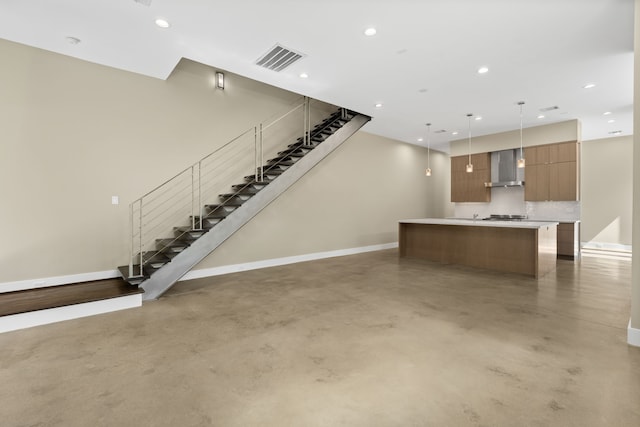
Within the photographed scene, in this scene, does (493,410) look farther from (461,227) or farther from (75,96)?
(75,96)

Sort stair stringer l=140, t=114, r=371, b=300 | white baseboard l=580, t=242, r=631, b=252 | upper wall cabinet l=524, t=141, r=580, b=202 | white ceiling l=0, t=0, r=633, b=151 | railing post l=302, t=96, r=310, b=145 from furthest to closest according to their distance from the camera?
white baseboard l=580, t=242, r=631, b=252, upper wall cabinet l=524, t=141, r=580, b=202, railing post l=302, t=96, r=310, b=145, stair stringer l=140, t=114, r=371, b=300, white ceiling l=0, t=0, r=633, b=151

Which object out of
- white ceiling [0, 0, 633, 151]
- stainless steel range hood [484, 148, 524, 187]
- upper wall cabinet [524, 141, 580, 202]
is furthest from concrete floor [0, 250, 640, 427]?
stainless steel range hood [484, 148, 524, 187]

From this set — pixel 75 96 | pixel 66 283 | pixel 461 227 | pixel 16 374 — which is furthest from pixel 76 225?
pixel 461 227

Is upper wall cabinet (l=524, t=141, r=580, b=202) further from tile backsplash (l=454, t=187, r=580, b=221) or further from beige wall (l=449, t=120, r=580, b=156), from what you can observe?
tile backsplash (l=454, t=187, r=580, b=221)

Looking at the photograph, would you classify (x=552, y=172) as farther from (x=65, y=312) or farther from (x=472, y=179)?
(x=65, y=312)

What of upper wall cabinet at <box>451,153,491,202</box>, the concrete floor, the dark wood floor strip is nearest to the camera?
the concrete floor

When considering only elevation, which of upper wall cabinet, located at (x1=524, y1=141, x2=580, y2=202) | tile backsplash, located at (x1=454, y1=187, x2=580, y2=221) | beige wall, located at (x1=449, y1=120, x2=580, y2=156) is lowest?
tile backsplash, located at (x1=454, y1=187, x2=580, y2=221)

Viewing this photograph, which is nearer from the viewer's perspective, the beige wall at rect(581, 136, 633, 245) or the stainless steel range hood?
the stainless steel range hood

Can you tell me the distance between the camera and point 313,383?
2.34 metres

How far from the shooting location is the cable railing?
16.9 feet

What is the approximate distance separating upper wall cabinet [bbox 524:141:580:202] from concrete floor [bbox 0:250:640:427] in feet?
13.3

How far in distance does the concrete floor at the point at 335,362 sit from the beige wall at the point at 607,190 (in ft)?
20.9

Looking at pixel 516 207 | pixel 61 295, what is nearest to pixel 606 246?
pixel 516 207

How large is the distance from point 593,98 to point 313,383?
Answer: 7.81 meters
